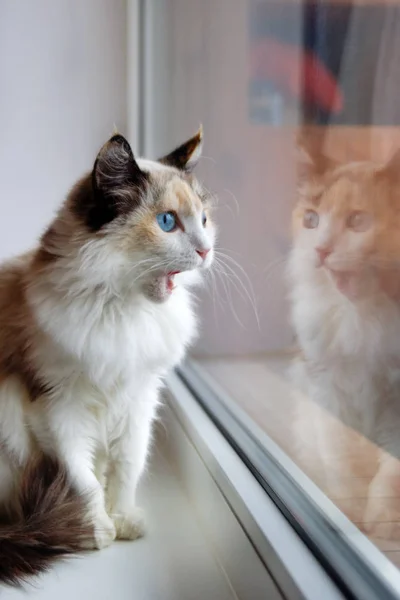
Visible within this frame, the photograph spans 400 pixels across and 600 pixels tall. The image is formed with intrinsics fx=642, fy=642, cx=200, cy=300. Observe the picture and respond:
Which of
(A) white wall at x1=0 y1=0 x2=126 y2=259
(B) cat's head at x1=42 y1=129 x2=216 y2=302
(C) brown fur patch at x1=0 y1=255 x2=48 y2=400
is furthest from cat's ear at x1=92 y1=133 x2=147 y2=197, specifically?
(A) white wall at x1=0 y1=0 x2=126 y2=259

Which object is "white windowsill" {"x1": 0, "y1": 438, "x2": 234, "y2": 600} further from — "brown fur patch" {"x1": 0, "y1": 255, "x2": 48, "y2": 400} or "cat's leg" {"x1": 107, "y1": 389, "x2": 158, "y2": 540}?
"brown fur patch" {"x1": 0, "y1": 255, "x2": 48, "y2": 400}

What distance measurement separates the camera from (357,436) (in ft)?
3.05

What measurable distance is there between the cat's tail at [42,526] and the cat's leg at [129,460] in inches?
5.1

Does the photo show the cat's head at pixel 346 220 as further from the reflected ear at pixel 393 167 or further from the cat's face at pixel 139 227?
the cat's face at pixel 139 227

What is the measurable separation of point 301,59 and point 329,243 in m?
0.34

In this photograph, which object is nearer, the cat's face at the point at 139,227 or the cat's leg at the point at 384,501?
the cat's leg at the point at 384,501

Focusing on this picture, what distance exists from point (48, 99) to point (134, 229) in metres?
1.00

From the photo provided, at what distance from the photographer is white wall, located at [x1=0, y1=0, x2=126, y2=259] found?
1.69 m

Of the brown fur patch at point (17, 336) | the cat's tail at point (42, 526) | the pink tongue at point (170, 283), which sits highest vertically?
the pink tongue at point (170, 283)

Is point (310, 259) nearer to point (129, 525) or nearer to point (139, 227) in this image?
point (139, 227)

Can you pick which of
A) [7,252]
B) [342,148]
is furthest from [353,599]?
[7,252]

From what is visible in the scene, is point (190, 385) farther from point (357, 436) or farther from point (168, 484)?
point (357, 436)

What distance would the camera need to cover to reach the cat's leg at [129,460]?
107cm

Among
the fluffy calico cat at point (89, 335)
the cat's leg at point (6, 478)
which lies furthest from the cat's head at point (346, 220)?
the cat's leg at point (6, 478)
